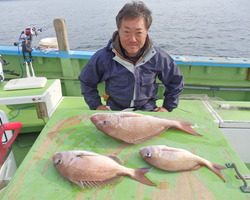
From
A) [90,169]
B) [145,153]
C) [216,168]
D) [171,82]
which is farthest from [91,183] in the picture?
[171,82]

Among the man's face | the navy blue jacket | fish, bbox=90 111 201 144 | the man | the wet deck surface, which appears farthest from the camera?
the navy blue jacket

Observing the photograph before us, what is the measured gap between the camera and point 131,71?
2.47 m

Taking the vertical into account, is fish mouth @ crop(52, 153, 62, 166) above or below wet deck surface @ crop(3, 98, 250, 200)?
above

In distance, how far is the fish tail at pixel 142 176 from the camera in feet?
4.62

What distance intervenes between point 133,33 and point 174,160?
3.81ft

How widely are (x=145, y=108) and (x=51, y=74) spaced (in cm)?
235

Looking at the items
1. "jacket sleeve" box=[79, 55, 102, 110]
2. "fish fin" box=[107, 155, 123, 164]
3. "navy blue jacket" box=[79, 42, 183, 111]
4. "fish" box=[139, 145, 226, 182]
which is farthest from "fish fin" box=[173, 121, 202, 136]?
"jacket sleeve" box=[79, 55, 102, 110]

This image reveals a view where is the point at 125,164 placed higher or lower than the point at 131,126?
lower

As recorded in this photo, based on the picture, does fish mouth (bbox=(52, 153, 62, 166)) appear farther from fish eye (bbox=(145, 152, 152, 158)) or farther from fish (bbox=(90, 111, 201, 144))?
fish eye (bbox=(145, 152, 152, 158))

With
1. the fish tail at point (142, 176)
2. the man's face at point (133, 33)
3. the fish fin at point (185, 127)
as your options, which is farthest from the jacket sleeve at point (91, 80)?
the fish tail at point (142, 176)

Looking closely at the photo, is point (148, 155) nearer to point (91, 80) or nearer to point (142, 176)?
point (142, 176)

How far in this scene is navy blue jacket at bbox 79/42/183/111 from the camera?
97.7 inches

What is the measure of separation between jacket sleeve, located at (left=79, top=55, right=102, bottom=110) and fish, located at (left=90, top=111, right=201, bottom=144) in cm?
84

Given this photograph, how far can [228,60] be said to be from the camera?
4035mm
